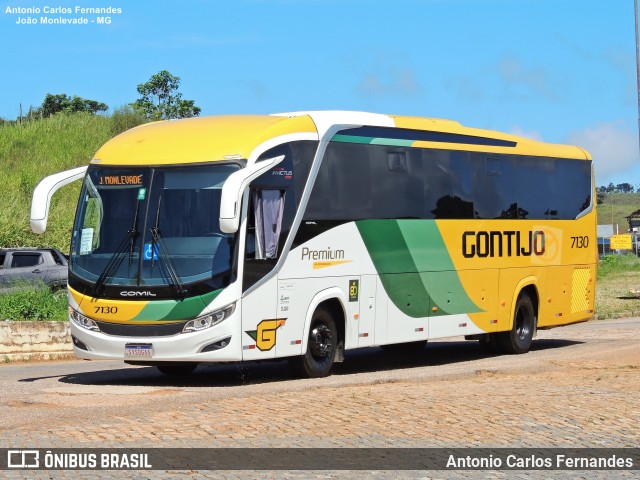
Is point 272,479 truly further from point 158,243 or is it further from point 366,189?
point 366,189

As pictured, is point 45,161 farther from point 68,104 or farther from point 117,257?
point 117,257

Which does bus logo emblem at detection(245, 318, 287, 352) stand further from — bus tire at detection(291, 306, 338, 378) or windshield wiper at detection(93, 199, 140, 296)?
windshield wiper at detection(93, 199, 140, 296)

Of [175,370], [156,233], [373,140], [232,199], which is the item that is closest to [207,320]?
[156,233]

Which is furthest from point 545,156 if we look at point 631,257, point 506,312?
point 631,257

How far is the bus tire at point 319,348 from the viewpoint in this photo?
18094mm

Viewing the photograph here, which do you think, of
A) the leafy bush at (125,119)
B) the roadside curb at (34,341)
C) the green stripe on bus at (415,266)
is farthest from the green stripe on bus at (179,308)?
the leafy bush at (125,119)

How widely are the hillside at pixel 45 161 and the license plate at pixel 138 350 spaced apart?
26100mm

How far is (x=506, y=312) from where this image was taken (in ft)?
75.7

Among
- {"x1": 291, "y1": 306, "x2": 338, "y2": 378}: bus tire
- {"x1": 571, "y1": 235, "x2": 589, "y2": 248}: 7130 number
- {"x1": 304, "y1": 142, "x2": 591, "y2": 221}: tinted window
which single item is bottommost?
{"x1": 291, "y1": 306, "x2": 338, "y2": 378}: bus tire

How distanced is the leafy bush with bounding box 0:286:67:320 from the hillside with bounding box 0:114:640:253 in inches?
644

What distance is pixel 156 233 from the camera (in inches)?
658

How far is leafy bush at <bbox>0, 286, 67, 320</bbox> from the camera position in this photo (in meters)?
24.7

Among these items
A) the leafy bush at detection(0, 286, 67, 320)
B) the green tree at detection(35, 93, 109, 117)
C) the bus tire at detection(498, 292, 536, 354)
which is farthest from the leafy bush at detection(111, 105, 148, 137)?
the bus tire at detection(498, 292, 536, 354)

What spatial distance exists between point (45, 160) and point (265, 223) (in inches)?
1592
